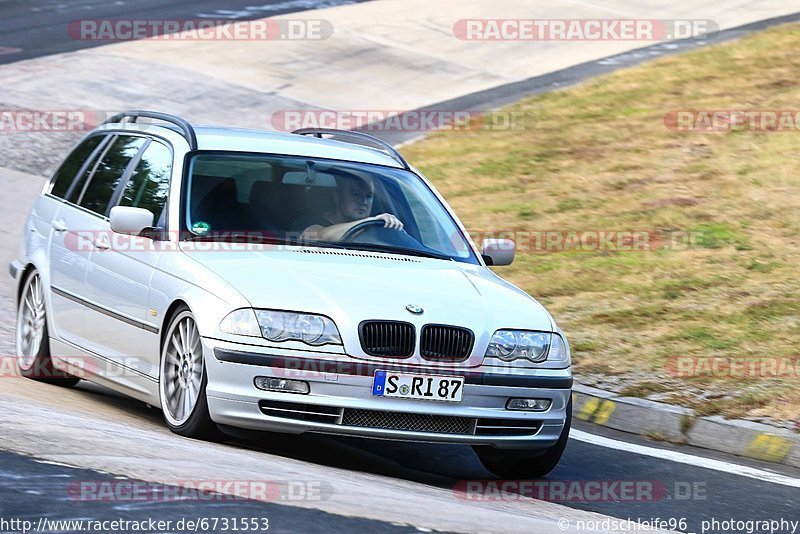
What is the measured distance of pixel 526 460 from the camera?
7430mm

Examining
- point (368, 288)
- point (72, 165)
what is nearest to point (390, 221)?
point (368, 288)

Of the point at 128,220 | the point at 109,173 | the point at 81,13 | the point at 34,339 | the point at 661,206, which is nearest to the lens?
the point at 128,220

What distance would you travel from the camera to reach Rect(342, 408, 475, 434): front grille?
22.1ft

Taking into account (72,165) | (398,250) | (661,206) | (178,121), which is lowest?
(661,206)

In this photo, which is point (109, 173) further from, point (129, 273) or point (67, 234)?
point (129, 273)

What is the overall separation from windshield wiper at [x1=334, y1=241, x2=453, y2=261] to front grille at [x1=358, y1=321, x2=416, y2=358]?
108cm

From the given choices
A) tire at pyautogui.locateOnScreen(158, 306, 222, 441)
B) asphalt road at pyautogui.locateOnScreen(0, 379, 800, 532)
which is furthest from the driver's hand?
tire at pyautogui.locateOnScreen(158, 306, 222, 441)

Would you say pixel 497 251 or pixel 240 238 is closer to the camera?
pixel 240 238

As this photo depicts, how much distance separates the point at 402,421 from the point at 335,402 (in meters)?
0.34

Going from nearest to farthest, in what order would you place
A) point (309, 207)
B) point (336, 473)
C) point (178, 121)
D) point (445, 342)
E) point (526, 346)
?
point (336, 473), point (445, 342), point (526, 346), point (309, 207), point (178, 121)

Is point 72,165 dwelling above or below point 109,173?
below

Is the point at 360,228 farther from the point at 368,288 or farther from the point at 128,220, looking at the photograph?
the point at 128,220

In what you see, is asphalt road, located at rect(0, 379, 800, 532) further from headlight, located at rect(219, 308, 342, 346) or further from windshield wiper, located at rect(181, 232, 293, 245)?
windshield wiper, located at rect(181, 232, 293, 245)

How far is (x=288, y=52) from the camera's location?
23.2 m
